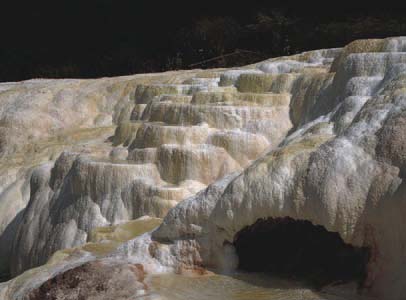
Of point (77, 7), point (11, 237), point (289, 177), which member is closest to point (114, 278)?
point (289, 177)

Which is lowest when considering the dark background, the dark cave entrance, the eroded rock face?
the eroded rock face

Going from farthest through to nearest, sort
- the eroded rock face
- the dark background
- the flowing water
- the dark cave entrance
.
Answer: the dark background
the dark cave entrance
the eroded rock face
the flowing water

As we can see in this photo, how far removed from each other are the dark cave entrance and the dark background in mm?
13001

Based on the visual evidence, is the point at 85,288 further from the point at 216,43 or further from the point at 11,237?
the point at 216,43

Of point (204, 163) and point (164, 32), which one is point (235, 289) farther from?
point (164, 32)

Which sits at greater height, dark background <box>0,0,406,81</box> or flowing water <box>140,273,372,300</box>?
dark background <box>0,0,406,81</box>

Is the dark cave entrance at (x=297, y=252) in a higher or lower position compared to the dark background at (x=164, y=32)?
lower

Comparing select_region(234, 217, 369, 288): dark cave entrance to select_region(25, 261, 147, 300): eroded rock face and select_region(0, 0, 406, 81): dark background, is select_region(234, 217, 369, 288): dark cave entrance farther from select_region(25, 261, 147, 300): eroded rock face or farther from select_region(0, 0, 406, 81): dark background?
select_region(0, 0, 406, 81): dark background

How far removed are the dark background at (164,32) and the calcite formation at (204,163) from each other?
723 centimetres

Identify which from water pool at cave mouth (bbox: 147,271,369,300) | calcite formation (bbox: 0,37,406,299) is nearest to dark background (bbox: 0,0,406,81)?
calcite formation (bbox: 0,37,406,299)

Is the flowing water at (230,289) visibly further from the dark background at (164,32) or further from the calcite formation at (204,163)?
the dark background at (164,32)

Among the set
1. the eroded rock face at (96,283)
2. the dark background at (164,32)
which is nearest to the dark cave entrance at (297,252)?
the eroded rock face at (96,283)

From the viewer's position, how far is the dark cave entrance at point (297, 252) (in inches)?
212

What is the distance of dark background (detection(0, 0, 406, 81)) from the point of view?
20.4 metres
